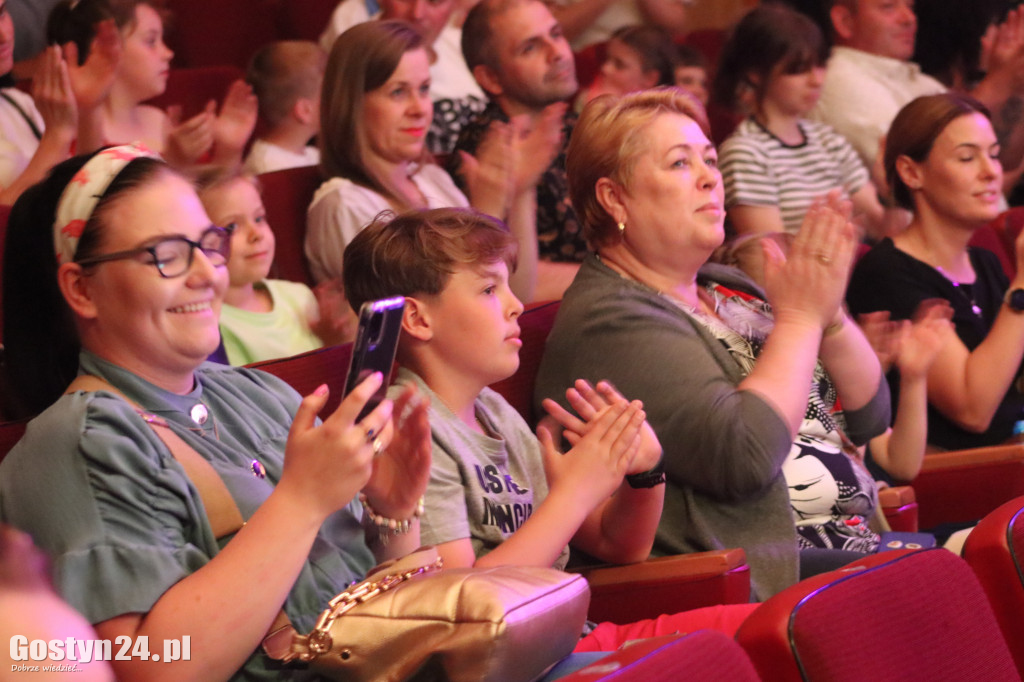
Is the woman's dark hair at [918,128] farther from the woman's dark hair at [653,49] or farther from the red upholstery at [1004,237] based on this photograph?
the woman's dark hair at [653,49]

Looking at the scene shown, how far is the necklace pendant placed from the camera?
1354 mm

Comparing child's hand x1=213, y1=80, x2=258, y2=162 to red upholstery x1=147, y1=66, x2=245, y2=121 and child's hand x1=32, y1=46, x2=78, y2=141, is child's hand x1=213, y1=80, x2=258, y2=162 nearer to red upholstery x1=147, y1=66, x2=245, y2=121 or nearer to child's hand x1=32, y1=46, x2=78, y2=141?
red upholstery x1=147, y1=66, x2=245, y2=121

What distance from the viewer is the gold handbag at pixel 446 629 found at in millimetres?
1131

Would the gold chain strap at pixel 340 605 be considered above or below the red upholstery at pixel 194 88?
below

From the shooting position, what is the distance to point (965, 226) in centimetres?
274

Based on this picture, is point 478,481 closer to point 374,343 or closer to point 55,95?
point 374,343

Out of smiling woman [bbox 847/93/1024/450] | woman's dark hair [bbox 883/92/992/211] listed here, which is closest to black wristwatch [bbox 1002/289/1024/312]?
smiling woman [bbox 847/93/1024/450]

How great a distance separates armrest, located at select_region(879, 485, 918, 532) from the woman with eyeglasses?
1.11 m

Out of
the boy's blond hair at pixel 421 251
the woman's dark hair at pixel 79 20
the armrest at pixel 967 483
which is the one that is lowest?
the armrest at pixel 967 483

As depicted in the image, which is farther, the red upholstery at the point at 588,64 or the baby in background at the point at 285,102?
the red upholstery at the point at 588,64

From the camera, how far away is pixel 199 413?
1364 mm

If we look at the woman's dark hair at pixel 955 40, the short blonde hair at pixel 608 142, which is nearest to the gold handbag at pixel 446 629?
the short blonde hair at pixel 608 142

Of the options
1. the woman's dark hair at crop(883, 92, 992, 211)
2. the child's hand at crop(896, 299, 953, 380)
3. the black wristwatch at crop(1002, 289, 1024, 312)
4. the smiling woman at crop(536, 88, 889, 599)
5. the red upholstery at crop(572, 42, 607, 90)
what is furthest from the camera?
the red upholstery at crop(572, 42, 607, 90)

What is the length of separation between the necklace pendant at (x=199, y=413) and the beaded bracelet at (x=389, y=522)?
21cm
